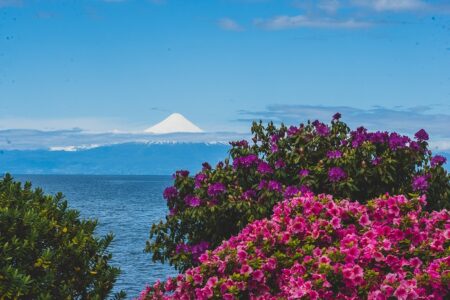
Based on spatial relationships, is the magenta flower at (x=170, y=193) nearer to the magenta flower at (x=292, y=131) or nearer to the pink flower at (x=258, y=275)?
the magenta flower at (x=292, y=131)

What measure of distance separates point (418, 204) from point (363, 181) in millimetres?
3863

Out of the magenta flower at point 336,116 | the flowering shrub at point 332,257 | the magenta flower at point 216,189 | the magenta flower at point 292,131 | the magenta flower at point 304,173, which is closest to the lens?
the flowering shrub at point 332,257

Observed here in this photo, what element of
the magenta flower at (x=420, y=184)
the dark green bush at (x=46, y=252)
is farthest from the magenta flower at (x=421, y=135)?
the dark green bush at (x=46, y=252)

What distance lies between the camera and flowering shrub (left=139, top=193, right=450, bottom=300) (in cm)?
855

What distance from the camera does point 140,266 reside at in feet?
168

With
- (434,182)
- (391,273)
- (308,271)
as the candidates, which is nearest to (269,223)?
(308,271)

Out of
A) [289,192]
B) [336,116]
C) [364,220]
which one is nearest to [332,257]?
[364,220]

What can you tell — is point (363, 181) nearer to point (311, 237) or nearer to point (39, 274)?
point (311, 237)

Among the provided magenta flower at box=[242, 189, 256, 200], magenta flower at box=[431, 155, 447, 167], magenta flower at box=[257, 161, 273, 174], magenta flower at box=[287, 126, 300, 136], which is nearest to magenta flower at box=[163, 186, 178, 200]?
magenta flower at box=[242, 189, 256, 200]

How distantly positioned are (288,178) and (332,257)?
6.05 meters

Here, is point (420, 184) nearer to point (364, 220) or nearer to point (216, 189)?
point (216, 189)

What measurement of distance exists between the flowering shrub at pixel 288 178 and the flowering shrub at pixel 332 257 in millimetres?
3474

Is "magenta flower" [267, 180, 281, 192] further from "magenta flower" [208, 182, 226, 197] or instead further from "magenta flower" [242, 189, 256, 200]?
"magenta flower" [208, 182, 226, 197]

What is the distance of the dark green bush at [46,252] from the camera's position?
27.0 ft
